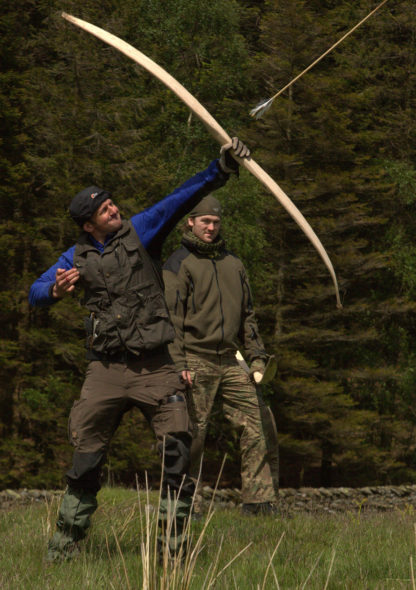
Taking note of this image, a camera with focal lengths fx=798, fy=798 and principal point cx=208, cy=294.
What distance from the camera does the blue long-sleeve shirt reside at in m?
4.19

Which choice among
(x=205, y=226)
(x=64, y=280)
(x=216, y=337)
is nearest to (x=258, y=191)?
(x=205, y=226)

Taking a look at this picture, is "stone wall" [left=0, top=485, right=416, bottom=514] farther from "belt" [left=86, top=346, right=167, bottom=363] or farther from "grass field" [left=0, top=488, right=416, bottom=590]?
"belt" [left=86, top=346, right=167, bottom=363]

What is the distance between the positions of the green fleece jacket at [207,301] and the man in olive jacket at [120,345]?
1949 millimetres

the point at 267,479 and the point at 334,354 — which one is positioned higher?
the point at 334,354

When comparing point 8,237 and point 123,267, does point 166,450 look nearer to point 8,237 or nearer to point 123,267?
point 123,267

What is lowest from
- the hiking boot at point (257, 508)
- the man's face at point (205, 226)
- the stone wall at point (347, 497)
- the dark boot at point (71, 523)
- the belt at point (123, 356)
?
the stone wall at point (347, 497)

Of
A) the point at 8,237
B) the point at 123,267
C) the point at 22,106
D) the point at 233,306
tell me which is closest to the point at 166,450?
the point at 123,267

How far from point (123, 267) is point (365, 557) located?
196cm

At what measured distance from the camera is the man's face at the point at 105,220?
429 centimetres

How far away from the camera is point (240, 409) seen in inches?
254

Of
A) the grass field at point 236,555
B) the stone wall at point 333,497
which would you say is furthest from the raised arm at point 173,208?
the stone wall at point 333,497

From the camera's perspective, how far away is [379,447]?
65.0 feet

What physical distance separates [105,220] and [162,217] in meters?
0.31

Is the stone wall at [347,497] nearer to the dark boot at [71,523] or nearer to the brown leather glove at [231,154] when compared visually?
the dark boot at [71,523]
